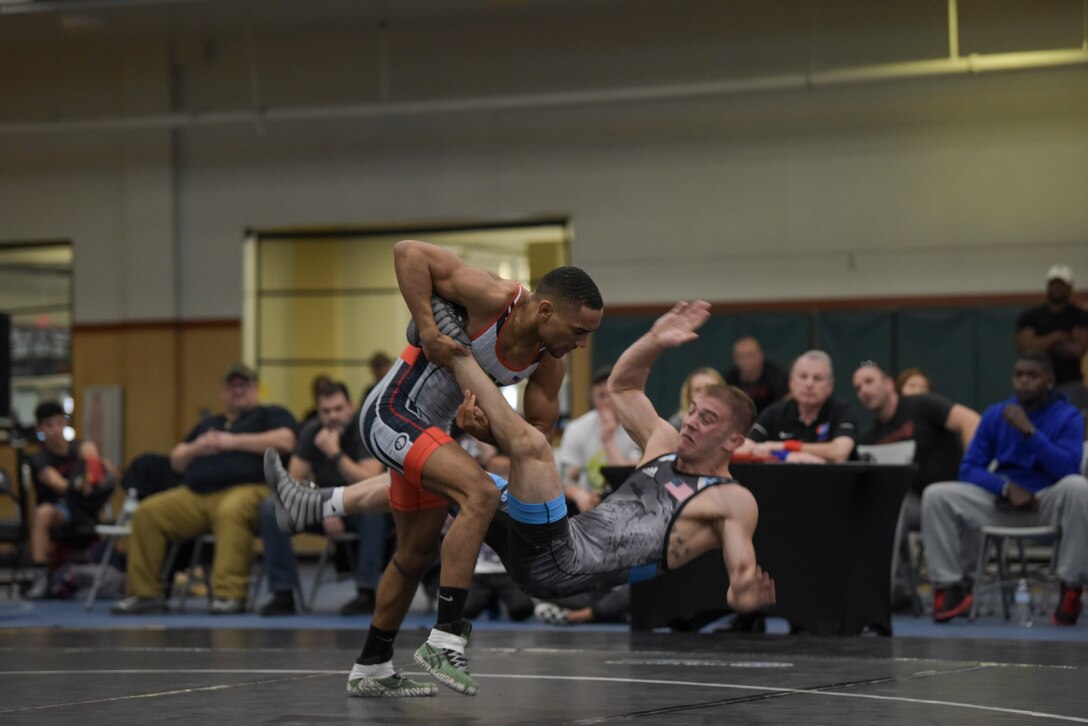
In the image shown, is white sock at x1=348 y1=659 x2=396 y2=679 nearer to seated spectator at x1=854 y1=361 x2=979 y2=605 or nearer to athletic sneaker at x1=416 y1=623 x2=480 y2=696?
athletic sneaker at x1=416 y1=623 x2=480 y2=696

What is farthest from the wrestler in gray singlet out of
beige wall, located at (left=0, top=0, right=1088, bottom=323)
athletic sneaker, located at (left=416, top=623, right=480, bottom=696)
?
beige wall, located at (left=0, top=0, right=1088, bottom=323)

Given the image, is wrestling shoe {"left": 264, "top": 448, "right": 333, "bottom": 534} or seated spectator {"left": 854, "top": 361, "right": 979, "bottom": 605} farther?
seated spectator {"left": 854, "top": 361, "right": 979, "bottom": 605}

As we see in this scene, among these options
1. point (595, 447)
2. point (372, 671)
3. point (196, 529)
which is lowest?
point (372, 671)

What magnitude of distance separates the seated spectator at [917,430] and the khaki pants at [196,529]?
3543 millimetres

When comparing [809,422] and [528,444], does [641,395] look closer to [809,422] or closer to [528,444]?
[528,444]

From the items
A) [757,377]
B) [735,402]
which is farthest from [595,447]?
[735,402]

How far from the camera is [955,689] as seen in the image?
16.0 feet

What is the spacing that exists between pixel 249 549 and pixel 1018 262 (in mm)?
6606

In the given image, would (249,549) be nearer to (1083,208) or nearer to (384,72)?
(384,72)

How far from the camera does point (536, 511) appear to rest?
4453 millimetres

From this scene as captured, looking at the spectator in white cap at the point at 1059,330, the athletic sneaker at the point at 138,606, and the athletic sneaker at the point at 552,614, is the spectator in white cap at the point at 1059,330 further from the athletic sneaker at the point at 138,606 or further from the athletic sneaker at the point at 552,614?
the athletic sneaker at the point at 138,606

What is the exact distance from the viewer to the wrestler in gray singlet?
4594 mm

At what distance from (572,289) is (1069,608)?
13.8 ft

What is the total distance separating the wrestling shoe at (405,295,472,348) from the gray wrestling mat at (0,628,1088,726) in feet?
3.71
